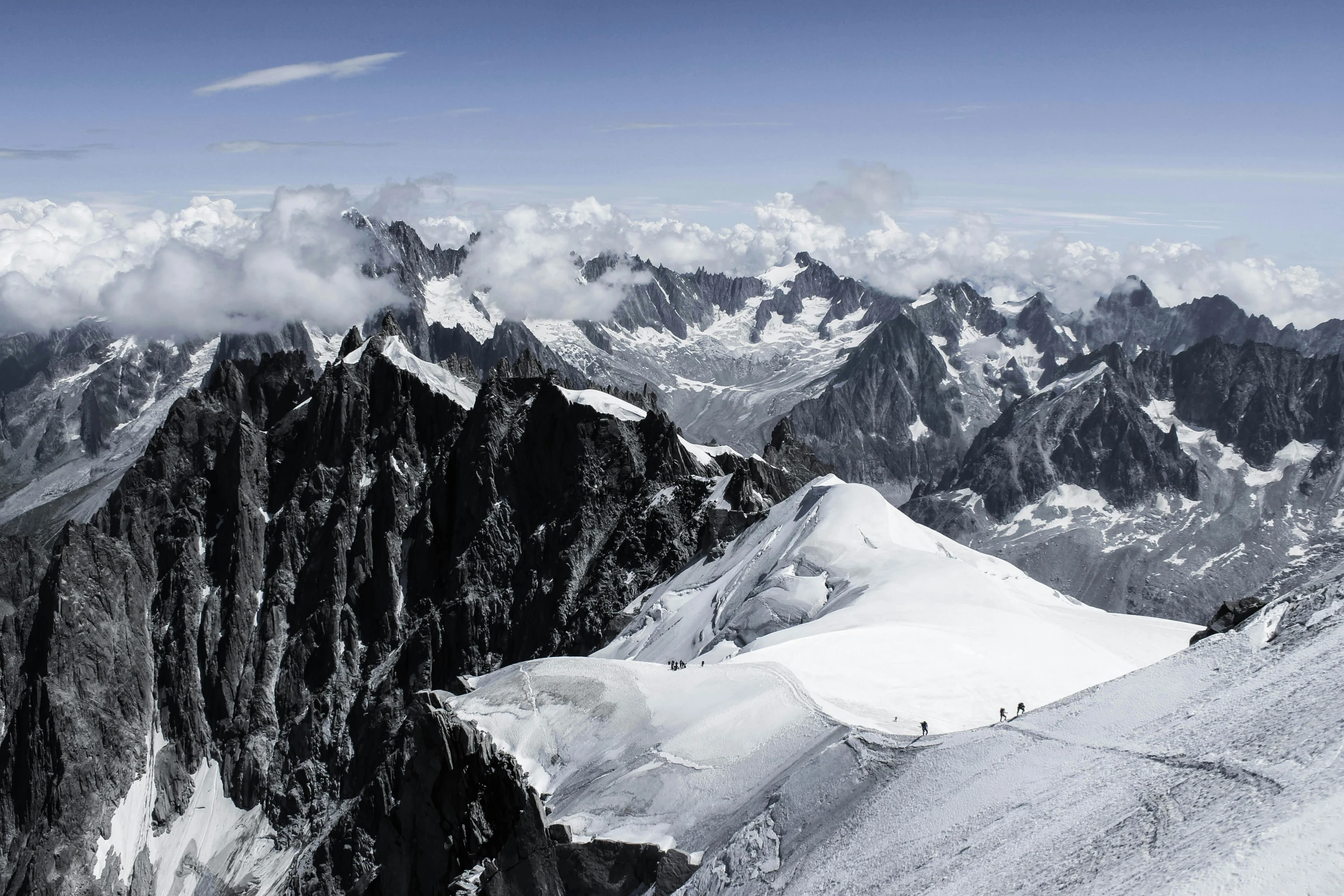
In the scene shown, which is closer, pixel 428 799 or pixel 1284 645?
pixel 1284 645

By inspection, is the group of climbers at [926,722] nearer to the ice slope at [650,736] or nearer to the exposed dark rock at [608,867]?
the ice slope at [650,736]

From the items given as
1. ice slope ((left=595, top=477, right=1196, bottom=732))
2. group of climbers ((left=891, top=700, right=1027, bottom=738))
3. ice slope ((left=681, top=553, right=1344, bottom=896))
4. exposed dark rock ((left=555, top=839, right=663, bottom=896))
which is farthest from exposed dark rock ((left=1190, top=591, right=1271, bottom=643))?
exposed dark rock ((left=555, top=839, right=663, bottom=896))

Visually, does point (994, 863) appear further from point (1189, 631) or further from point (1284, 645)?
point (1189, 631)

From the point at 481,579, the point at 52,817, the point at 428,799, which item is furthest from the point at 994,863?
the point at 52,817

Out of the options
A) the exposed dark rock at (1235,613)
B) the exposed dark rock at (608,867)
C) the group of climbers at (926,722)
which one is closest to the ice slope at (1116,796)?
the group of climbers at (926,722)

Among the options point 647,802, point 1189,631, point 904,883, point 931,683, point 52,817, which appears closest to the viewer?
point 904,883

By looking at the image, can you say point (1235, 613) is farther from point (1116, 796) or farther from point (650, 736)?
point (650, 736)
